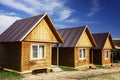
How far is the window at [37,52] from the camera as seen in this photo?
63.9 feet

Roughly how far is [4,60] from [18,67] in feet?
9.60

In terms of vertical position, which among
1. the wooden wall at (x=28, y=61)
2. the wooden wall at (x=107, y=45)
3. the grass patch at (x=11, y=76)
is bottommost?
the grass patch at (x=11, y=76)

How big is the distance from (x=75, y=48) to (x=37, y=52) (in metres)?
7.04

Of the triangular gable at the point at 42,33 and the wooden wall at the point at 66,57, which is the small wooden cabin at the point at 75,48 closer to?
the wooden wall at the point at 66,57

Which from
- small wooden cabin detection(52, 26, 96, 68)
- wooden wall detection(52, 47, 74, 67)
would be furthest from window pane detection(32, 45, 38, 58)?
wooden wall detection(52, 47, 74, 67)

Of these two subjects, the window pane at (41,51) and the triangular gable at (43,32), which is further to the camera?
the window pane at (41,51)

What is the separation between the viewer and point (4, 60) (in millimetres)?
20391

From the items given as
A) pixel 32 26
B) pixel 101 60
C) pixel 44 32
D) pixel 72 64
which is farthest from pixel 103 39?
pixel 32 26

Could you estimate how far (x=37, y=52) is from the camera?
64.7ft

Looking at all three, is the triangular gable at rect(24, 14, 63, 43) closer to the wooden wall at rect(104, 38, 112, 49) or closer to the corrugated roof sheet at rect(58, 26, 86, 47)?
the corrugated roof sheet at rect(58, 26, 86, 47)

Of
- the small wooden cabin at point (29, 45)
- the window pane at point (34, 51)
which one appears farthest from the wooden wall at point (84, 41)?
the window pane at point (34, 51)

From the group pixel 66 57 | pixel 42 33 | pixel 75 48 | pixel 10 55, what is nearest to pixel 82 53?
pixel 75 48

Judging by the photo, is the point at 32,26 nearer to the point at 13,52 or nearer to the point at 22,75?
the point at 13,52

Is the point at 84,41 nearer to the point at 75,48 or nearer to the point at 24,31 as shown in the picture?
the point at 75,48
